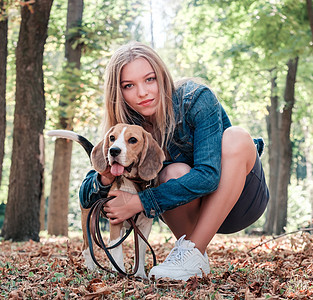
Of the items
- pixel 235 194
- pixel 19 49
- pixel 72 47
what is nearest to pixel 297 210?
pixel 72 47

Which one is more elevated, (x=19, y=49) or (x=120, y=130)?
(x=19, y=49)

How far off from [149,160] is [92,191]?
487mm

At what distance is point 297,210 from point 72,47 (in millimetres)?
28616

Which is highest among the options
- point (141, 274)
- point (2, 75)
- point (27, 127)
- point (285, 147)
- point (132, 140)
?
point (2, 75)

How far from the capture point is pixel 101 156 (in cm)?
319

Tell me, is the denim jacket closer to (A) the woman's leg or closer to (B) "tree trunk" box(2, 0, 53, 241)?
(A) the woman's leg

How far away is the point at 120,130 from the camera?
10.3 ft

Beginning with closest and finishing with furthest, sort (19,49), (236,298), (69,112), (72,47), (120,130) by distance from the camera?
(236,298) → (120,130) → (19,49) → (69,112) → (72,47)

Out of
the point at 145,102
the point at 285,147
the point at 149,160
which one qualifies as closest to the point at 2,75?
the point at 145,102

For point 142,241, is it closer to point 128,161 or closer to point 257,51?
point 128,161

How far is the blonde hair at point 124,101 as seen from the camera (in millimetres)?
3443

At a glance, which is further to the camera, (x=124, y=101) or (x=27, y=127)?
(x=27, y=127)

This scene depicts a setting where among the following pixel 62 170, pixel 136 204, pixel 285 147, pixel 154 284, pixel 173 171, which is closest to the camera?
pixel 154 284

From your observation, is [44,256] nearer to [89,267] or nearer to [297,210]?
[89,267]
